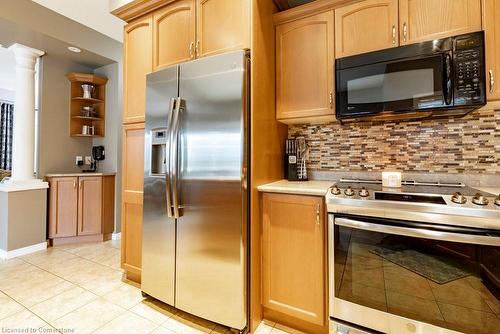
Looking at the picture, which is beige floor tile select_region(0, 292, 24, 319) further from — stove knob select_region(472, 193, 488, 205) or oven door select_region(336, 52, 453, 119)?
stove knob select_region(472, 193, 488, 205)

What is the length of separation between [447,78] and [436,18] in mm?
406

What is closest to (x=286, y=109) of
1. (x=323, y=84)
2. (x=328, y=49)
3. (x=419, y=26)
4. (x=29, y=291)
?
Answer: (x=323, y=84)

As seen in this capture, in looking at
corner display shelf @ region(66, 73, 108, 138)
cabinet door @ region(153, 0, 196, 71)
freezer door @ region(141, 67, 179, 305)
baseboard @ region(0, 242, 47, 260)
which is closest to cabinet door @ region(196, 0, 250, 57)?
cabinet door @ region(153, 0, 196, 71)

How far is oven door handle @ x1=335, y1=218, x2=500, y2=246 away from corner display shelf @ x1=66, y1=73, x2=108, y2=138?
3663mm

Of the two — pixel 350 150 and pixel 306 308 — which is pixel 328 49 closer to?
pixel 350 150

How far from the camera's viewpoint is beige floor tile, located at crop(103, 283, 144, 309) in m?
1.86

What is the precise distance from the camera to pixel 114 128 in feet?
11.3

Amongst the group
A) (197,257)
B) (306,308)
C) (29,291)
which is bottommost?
(29,291)

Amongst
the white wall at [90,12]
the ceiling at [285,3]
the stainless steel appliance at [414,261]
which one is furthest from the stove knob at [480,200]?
the white wall at [90,12]

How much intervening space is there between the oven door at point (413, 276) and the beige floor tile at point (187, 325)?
0.85 metres

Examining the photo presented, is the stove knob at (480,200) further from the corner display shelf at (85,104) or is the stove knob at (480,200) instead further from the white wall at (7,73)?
the white wall at (7,73)

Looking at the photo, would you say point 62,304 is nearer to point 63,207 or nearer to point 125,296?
point 125,296

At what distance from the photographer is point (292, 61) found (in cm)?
191

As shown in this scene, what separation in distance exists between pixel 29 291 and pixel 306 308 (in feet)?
7.50
